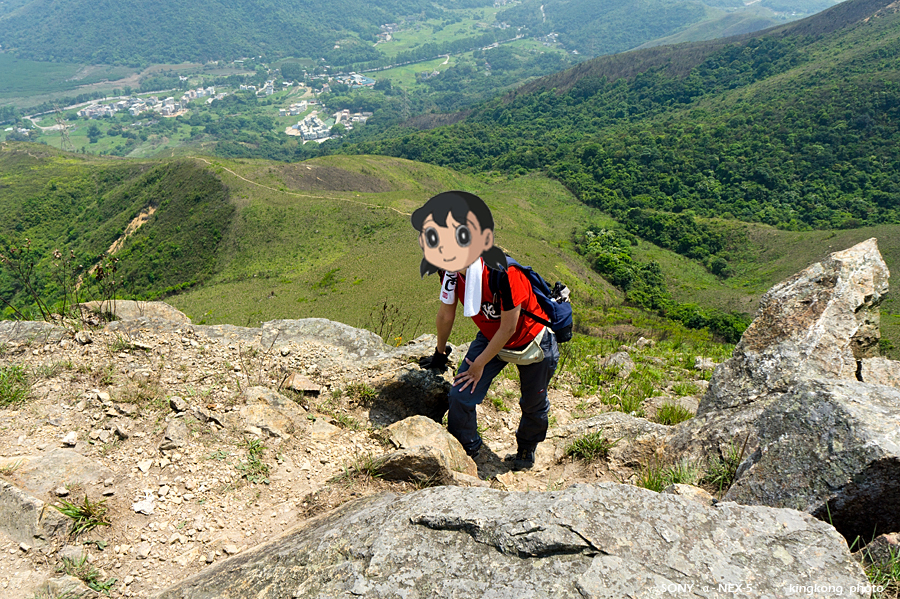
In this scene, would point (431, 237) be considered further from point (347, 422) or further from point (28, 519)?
point (28, 519)

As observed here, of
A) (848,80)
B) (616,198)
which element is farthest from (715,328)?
(848,80)

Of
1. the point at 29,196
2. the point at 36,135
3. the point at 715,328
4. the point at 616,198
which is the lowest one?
the point at 715,328

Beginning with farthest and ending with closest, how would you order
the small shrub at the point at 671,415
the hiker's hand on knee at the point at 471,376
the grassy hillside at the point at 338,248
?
1. the grassy hillside at the point at 338,248
2. the small shrub at the point at 671,415
3. the hiker's hand on knee at the point at 471,376

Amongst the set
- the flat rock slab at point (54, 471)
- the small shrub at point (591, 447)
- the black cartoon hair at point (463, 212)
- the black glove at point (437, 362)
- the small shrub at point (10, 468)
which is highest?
the black cartoon hair at point (463, 212)

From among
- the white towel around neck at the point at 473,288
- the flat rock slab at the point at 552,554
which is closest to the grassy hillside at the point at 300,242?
the white towel around neck at the point at 473,288

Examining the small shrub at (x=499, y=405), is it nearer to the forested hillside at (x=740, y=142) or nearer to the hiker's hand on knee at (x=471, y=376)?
the hiker's hand on knee at (x=471, y=376)

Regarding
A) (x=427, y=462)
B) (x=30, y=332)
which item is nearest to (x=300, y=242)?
(x=30, y=332)

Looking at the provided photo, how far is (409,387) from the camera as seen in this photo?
570 centimetres

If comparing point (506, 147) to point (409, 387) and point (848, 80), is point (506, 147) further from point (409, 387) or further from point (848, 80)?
point (409, 387)

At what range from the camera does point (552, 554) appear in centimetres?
246

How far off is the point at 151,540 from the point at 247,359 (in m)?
3.05

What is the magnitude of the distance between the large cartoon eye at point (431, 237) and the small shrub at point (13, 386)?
4.30 meters

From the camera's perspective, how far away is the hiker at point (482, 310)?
12.2 feet

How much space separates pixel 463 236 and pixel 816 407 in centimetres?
287
